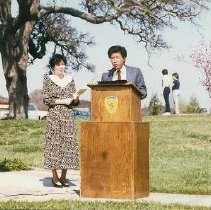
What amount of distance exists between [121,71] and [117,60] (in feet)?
0.56

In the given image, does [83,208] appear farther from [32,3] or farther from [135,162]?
[32,3]

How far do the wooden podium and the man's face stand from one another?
0.46 metres

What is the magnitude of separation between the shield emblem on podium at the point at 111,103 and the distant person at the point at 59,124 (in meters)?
1.33

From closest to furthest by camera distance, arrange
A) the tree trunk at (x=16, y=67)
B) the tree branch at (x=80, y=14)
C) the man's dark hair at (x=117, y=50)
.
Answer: the man's dark hair at (x=117, y=50)
the tree branch at (x=80, y=14)
the tree trunk at (x=16, y=67)

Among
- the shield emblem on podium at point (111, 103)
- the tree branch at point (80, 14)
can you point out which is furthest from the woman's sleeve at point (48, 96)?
the tree branch at point (80, 14)

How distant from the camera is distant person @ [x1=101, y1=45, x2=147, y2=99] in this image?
818 centimetres

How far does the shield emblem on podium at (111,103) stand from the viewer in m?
7.81

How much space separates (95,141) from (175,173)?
4117mm

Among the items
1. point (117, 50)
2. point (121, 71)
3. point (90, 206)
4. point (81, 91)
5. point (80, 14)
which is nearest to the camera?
point (90, 206)

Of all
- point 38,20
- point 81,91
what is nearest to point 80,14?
point 38,20

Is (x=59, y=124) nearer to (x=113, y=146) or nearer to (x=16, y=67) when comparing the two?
(x=113, y=146)

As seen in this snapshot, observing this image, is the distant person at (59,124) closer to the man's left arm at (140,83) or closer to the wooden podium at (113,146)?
the man's left arm at (140,83)

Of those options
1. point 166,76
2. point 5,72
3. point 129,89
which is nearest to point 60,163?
point 129,89

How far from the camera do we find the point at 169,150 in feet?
52.7
